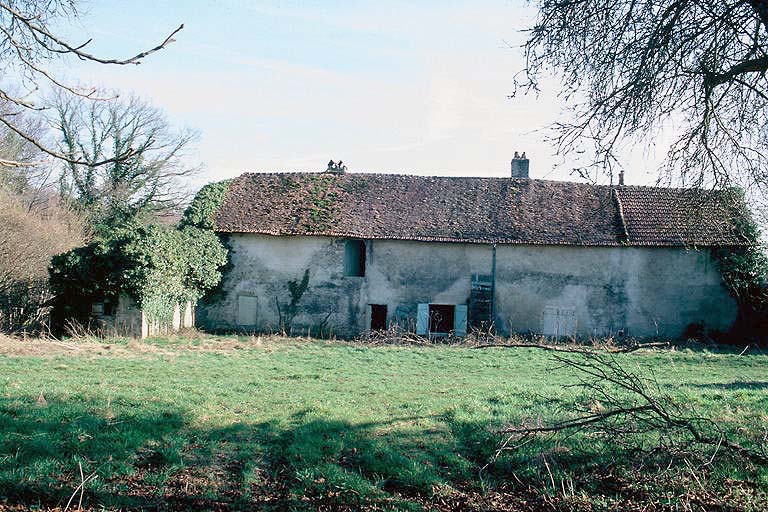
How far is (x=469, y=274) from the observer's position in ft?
80.3

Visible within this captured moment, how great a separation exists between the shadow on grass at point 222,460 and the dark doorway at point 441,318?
17670 millimetres

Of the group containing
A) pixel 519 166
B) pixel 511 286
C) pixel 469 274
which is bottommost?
pixel 511 286

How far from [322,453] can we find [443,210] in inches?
808

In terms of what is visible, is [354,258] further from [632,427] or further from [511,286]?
[632,427]

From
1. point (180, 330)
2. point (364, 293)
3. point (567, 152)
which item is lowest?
point (180, 330)

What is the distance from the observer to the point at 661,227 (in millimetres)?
24609

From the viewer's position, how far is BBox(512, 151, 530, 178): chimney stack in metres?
29.3

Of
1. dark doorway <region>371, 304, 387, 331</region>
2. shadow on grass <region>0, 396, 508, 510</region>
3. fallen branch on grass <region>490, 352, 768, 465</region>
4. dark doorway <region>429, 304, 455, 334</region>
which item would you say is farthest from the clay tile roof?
shadow on grass <region>0, 396, 508, 510</region>

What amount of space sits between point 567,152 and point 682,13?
1.90 metres

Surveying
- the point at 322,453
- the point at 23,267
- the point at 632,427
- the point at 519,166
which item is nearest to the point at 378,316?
the point at 519,166

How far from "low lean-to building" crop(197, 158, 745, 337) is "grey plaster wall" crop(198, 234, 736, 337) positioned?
40 millimetres

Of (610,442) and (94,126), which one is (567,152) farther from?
(94,126)

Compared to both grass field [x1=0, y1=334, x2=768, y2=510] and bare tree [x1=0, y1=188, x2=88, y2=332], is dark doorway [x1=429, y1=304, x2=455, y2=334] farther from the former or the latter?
grass field [x1=0, y1=334, x2=768, y2=510]

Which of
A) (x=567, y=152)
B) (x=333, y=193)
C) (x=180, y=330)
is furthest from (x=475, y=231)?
(x=567, y=152)
